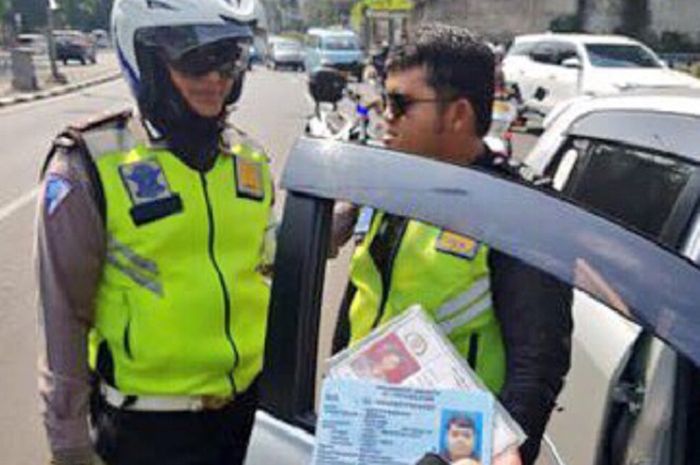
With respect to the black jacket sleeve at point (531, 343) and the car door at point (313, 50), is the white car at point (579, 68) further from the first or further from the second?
the car door at point (313, 50)

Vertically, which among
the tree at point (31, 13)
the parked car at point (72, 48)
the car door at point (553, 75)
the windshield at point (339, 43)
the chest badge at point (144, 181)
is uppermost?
the chest badge at point (144, 181)

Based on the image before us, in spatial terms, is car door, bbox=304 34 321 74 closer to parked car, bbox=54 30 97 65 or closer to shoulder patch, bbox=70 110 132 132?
parked car, bbox=54 30 97 65

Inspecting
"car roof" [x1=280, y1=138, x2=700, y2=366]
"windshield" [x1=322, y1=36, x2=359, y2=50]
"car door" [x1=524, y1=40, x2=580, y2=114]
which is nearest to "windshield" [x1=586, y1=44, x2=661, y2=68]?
"car door" [x1=524, y1=40, x2=580, y2=114]

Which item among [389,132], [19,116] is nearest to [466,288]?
[389,132]

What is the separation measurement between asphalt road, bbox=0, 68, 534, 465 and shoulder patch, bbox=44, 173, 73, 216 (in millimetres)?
399

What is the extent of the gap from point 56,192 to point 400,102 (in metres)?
0.66

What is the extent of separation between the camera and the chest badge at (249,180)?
6.88ft

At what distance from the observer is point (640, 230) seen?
1.64 m

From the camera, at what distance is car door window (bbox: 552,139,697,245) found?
253 cm

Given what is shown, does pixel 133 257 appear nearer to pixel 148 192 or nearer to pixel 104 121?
pixel 148 192

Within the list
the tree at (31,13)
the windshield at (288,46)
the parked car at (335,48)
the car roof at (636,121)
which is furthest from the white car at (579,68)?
the tree at (31,13)

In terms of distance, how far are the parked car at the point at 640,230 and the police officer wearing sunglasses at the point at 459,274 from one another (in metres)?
0.21

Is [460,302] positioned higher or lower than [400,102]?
lower

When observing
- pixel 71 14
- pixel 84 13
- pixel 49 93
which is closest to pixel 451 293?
pixel 49 93
